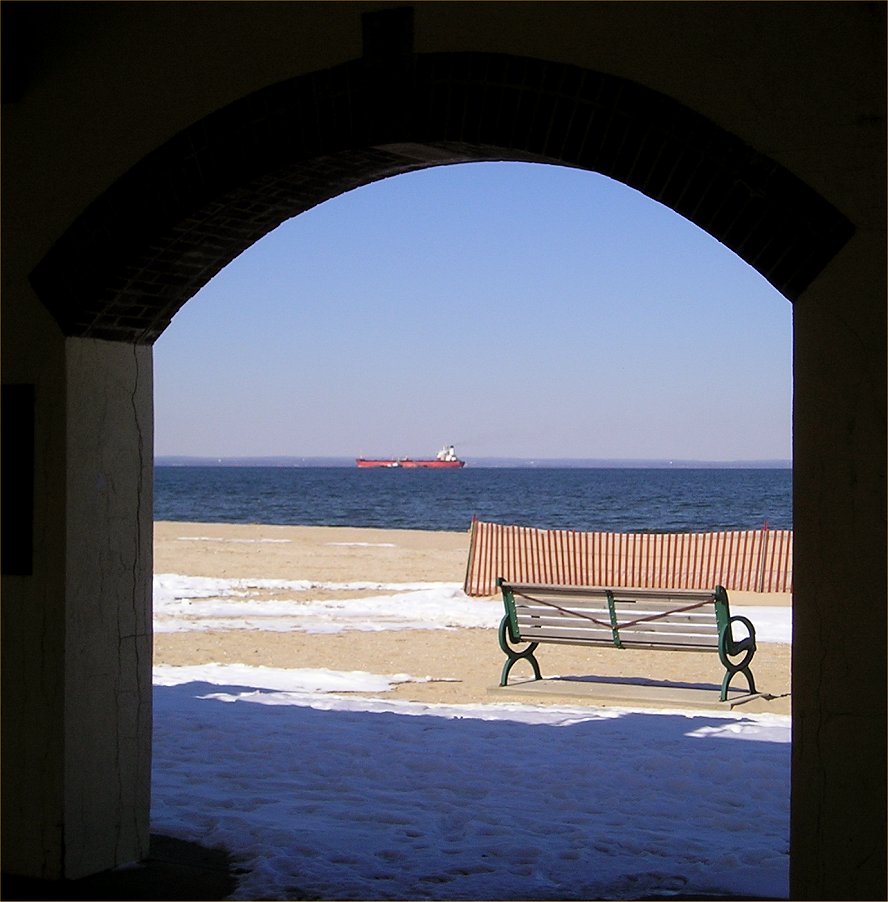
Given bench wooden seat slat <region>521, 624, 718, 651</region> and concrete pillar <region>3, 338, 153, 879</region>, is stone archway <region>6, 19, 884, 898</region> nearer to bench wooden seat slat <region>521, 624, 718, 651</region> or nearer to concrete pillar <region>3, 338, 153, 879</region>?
concrete pillar <region>3, 338, 153, 879</region>

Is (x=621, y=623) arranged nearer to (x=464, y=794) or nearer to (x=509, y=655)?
(x=509, y=655)

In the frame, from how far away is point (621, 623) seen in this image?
10141mm

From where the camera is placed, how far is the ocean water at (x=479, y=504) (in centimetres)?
5772

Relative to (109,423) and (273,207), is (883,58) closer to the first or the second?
(273,207)

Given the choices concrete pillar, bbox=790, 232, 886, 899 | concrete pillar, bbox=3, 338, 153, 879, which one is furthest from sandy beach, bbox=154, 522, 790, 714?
concrete pillar, bbox=790, 232, 886, 899

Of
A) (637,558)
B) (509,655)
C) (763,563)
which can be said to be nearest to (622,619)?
(509,655)

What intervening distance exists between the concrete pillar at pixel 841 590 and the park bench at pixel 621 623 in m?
6.05

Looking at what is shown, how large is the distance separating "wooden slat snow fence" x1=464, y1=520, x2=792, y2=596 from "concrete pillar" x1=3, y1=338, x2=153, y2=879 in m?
13.0

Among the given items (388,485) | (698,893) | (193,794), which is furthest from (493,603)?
(388,485)

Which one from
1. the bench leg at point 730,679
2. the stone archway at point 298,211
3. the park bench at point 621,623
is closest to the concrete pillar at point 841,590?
the stone archway at point 298,211

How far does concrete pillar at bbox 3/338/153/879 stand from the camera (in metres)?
4.96

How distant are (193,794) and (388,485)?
91.8m

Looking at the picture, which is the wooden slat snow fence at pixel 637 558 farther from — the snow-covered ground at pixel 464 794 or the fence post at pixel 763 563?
the snow-covered ground at pixel 464 794

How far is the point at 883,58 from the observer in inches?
147
